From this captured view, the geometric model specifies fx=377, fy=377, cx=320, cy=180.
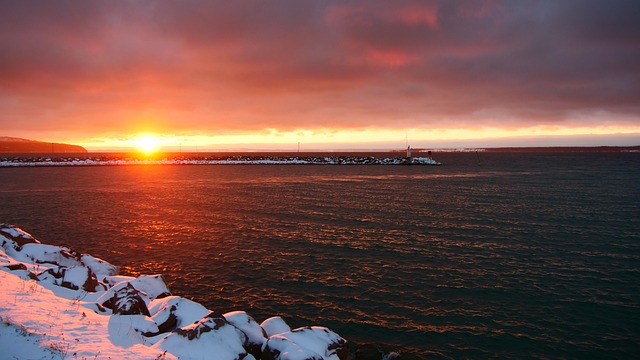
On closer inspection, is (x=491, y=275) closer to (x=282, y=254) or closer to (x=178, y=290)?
(x=282, y=254)

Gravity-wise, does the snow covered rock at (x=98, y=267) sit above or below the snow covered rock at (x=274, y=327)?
above

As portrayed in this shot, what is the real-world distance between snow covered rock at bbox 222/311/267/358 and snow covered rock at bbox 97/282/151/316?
2673 millimetres

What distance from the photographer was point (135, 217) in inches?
1184

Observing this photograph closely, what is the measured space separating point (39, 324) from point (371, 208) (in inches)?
1089

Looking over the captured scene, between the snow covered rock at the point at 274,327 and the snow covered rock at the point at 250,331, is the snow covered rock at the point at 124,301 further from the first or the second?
the snow covered rock at the point at 274,327

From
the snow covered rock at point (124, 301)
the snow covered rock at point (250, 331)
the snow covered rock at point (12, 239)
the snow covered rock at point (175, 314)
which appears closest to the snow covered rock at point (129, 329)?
the snow covered rock at point (175, 314)

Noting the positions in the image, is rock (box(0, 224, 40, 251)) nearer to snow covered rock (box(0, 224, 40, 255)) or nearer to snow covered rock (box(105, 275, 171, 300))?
snow covered rock (box(0, 224, 40, 255))

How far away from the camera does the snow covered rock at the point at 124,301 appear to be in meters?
10.7

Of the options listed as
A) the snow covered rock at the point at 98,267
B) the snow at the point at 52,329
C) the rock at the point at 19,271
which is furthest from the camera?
the snow covered rock at the point at 98,267

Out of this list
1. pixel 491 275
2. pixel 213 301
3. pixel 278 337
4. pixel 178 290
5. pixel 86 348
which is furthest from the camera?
pixel 491 275

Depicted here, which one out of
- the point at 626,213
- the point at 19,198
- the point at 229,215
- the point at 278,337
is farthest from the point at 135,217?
the point at 626,213

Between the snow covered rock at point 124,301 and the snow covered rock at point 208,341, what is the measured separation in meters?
2.24

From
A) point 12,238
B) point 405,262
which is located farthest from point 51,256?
point 405,262

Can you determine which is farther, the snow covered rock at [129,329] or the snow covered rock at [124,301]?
the snow covered rock at [124,301]
